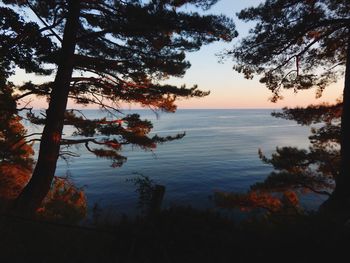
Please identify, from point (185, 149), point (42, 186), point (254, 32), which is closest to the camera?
point (42, 186)

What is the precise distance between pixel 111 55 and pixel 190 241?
7345 mm

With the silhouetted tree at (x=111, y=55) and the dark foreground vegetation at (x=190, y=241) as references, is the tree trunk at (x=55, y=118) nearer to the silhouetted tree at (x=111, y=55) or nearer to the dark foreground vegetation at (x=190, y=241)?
the silhouetted tree at (x=111, y=55)

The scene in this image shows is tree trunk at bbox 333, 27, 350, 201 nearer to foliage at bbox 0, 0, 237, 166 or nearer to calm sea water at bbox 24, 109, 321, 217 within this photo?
foliage at bbox 0, 0, 237, 166

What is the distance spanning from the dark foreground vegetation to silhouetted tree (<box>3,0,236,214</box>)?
304 centimetres

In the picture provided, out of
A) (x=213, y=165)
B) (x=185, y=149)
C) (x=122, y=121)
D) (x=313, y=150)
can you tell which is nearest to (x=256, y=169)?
(x=213, y=165)

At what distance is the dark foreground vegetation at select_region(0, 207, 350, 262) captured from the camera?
3.51 metres

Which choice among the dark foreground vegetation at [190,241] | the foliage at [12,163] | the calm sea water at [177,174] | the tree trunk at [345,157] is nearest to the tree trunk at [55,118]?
the dark foreground vegetation at [190,241]

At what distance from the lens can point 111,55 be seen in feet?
30.9

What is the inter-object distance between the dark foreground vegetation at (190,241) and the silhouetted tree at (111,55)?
304cm

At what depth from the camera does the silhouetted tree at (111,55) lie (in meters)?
7.37

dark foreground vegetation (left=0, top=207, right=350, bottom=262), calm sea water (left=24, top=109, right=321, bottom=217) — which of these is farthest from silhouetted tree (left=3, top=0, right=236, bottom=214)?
calm sea water (left=24, top=109, right=321, bottom=217)

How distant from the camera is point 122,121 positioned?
10961 millimetres

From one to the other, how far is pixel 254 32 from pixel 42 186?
7939mm

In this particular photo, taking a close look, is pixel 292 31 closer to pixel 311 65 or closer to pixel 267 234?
pixel 311 65
